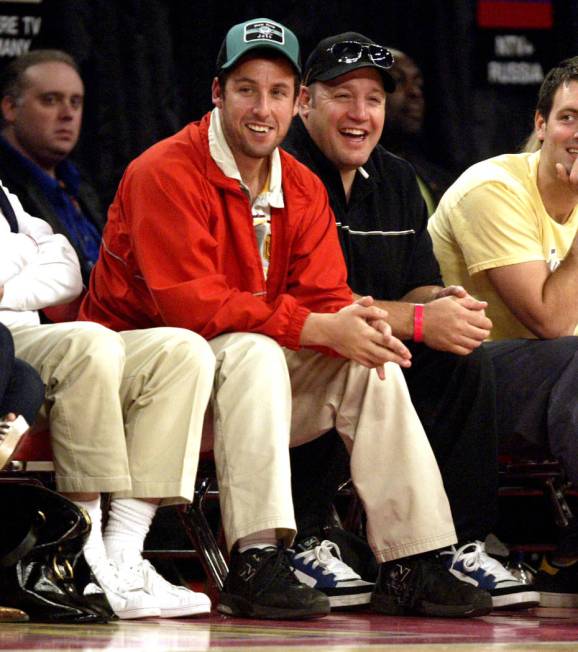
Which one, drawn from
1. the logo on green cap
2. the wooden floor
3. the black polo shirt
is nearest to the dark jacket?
the black polo shirt

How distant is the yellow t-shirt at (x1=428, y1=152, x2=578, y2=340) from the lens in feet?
10.5

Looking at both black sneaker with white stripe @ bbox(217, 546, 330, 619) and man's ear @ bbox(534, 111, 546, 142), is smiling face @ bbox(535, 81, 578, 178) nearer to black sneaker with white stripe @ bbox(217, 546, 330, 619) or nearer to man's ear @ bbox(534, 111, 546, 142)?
man's ear @ bbox(534, 111, 546, 142)

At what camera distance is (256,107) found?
9.45 feet

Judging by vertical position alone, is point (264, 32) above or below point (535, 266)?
above

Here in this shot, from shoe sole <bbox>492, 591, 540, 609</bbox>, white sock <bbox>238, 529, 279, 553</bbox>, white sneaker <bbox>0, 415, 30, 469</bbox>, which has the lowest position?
shoe sole <bbox>492, 591, 540, 609</bbox>

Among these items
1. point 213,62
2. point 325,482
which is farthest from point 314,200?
point 213,62

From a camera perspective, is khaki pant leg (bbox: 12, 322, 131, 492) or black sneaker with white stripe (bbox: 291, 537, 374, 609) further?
black sneaker with white stripe (bbox: 291, 537, 374, 609)

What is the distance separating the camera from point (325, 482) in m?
3.00

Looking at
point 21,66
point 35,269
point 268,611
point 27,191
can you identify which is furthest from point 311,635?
point 21,66

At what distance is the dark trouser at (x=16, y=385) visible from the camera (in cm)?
232

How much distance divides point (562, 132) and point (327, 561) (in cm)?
125

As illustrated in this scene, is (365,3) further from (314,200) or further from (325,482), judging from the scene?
(325,482)

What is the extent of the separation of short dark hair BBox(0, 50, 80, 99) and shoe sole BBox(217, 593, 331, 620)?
2079 mm

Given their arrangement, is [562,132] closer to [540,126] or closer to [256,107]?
[540,126]
